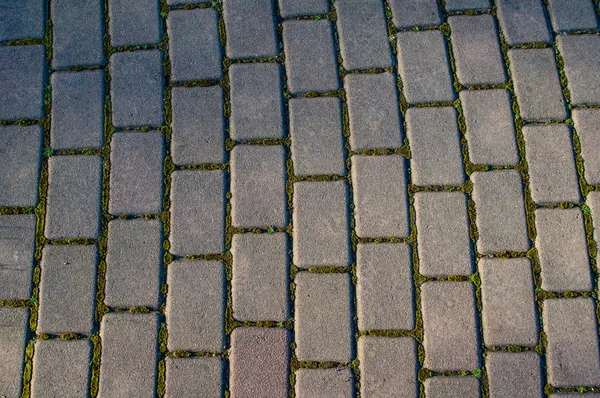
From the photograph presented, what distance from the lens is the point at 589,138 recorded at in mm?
2643

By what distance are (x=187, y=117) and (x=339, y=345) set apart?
130 cm

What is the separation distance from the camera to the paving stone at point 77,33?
2799mm

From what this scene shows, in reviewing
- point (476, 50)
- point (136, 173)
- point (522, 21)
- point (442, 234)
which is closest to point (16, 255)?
point (136, 173)

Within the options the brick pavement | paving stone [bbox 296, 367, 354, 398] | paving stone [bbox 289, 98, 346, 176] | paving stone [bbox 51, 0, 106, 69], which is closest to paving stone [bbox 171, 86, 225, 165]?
the brick pavement

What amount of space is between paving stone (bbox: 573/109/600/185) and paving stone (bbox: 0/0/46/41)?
274 centimetres

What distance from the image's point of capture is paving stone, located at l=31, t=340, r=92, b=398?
7.87ft

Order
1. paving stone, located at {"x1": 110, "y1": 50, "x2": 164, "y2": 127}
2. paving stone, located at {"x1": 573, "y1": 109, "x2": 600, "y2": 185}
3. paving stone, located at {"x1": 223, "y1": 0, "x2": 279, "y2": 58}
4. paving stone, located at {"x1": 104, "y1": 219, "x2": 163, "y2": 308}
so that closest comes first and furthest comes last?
paving stone, located at {"x1": 104, "y1": 219, "x2": 163, "y2": 308}, paving stone, located at {"x1": 573, "y1": 109, "x2": 600, "y2": 185}, paving stone, located at {"x1": 110, "y1": 50, "x2": 164, "y2": 127}, paving stone, located at {"x1": 223, "y1": 0, "x2": 279, "y2": 58}

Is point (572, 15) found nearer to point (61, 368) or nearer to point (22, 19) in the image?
point (22, 19)

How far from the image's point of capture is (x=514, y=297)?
8.05 feet

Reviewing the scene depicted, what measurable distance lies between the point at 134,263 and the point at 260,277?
580 millimetres

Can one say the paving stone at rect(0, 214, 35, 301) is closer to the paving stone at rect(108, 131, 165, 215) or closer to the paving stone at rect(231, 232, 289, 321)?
the paving stone at rect(108, 131, 165, 215)

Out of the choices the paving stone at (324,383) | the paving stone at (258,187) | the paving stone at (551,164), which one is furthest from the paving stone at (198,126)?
the paving stone at (551,164)

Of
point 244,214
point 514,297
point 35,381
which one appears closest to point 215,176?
point 244,214

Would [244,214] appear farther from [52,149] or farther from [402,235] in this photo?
[52,149]
